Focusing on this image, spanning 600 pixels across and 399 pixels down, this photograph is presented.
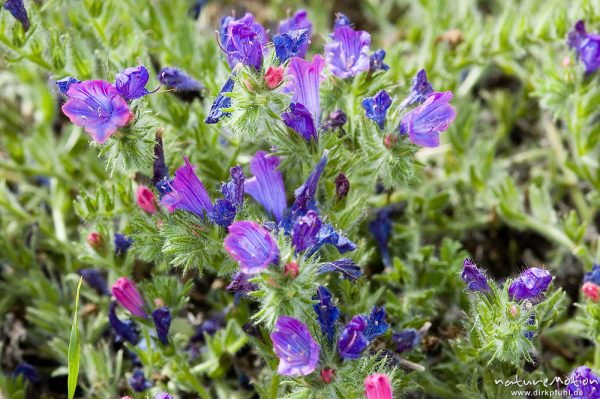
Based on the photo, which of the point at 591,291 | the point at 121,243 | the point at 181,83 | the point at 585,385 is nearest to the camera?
the point at 585,385

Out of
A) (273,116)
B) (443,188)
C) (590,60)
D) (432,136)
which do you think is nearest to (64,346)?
(273,116)

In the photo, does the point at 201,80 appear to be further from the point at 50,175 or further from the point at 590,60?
the point at 590,60

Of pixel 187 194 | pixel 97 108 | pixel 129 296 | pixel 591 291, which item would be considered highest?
pixel 97 108

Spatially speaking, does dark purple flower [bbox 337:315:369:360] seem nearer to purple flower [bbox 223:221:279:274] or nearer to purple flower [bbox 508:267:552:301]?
purple flower [bbox 223:221:279:274]

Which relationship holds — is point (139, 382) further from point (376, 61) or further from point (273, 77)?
point (376, 61)

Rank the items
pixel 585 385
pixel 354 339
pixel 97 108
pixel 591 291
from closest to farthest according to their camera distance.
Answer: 1. pixel 354 339
2. pixel 97 108
3. pixel 585 385
4. pixel 591 291

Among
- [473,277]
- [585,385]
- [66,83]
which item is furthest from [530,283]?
[66,83]
